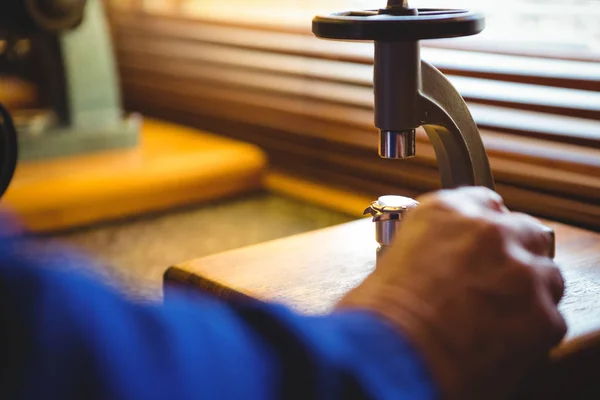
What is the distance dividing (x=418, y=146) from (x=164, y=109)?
1197mm

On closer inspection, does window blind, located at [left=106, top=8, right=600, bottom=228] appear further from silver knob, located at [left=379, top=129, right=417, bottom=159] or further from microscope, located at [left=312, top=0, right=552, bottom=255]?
silver knob, located at [left=379, top=129, right=417, bottom=159]

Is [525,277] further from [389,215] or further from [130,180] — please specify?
[130,180]

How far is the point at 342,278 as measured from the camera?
99 cm

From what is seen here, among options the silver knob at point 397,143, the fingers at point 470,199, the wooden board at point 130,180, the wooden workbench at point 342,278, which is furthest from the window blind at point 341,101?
the fingers at point 470,199

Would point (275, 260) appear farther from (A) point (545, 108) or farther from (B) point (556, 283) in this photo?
(A) point (545, 108)

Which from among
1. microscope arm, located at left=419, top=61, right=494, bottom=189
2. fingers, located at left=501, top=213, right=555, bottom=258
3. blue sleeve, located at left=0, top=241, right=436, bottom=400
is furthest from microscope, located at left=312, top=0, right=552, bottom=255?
blue sleeve, located at left=0, top=241, right=436, bottom=400

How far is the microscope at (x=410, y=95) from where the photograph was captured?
0.84 metres

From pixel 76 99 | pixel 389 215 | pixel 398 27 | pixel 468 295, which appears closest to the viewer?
pixel 468 295

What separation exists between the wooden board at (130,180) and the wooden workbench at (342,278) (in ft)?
2.59

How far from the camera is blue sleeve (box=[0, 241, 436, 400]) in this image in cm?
46

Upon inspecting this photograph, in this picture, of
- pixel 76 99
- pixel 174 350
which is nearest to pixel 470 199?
pixel 174 350

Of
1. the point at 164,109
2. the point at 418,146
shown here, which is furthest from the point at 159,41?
the point at 418,146

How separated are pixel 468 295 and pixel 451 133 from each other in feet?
1.21

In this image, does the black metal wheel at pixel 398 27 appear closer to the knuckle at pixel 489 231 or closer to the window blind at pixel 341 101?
the knuckle at pixel 489 231
